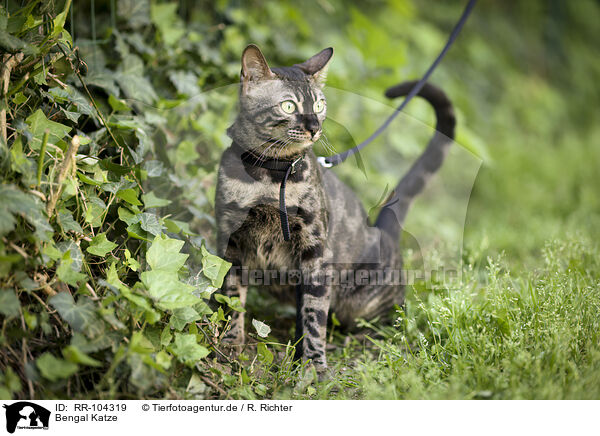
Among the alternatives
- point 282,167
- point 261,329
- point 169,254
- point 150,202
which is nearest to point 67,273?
point 169,254

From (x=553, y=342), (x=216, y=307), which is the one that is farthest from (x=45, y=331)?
(x=553, y=342)

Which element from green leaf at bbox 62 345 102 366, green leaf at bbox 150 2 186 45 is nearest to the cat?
green leaf at bbox 62 345 102 366

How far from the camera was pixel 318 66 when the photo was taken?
1.89m

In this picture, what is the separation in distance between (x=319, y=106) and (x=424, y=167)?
3.12 ft

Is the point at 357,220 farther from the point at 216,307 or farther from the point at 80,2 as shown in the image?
the point at 80,2

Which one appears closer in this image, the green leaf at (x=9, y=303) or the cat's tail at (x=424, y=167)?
the green leaf at (x=9, y=303)

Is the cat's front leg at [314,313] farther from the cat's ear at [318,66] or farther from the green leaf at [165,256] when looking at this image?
the cat's ear at [318,66]

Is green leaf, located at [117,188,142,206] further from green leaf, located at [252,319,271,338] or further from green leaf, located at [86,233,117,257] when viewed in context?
green leaf, located at [252,319,271,338]

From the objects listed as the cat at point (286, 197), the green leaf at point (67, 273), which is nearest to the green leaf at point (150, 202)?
the cat at point (286, 197)

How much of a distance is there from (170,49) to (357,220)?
161 cm

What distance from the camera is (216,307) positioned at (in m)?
1.93

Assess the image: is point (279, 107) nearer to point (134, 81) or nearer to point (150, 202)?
point (150, 202)

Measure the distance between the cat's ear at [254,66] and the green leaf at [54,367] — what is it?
45.4 inches
